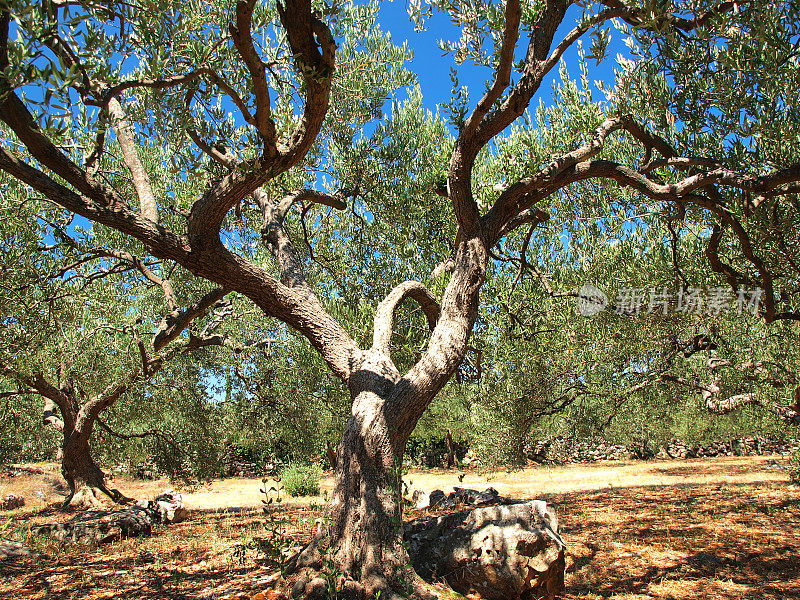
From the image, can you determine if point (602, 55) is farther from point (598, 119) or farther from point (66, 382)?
point (66, 382)

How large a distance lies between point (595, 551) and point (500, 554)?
281cm

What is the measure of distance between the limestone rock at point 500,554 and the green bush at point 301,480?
A: 10.6m

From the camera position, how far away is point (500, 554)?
527 cm

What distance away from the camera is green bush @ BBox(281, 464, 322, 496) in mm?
15860

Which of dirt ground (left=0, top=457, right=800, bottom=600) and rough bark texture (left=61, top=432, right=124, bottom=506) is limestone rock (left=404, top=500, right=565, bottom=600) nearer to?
dirt ground (left=0, top=457, right=800, bottom=600)

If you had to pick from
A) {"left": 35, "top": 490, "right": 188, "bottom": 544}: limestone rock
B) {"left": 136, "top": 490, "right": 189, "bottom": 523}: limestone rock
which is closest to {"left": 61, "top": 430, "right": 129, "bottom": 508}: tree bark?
{"left": 136, "top": 490, "right": 189, "bottom": 523}: limestone rock

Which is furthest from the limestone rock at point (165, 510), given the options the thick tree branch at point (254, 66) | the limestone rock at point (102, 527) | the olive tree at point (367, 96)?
the thick tree branch at point (254, 66)

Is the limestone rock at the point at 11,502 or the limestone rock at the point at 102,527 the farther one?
the limestone rock at the point at 11,502

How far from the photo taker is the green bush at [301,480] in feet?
52.0

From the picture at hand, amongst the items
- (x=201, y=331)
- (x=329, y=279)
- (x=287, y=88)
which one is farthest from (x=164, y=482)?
(x=287, y=88)

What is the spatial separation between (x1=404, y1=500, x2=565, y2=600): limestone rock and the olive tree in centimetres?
70

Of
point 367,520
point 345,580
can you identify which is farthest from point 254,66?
point 345,580

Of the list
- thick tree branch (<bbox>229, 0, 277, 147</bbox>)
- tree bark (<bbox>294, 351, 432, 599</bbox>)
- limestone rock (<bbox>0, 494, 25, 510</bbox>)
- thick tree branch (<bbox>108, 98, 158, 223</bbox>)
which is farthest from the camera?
limestone rock (<bbox>0, 494, 25, 510</bbox>)

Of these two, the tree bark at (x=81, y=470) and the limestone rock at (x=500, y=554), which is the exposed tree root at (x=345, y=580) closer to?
the limestone rock at (x=500, y=554)
